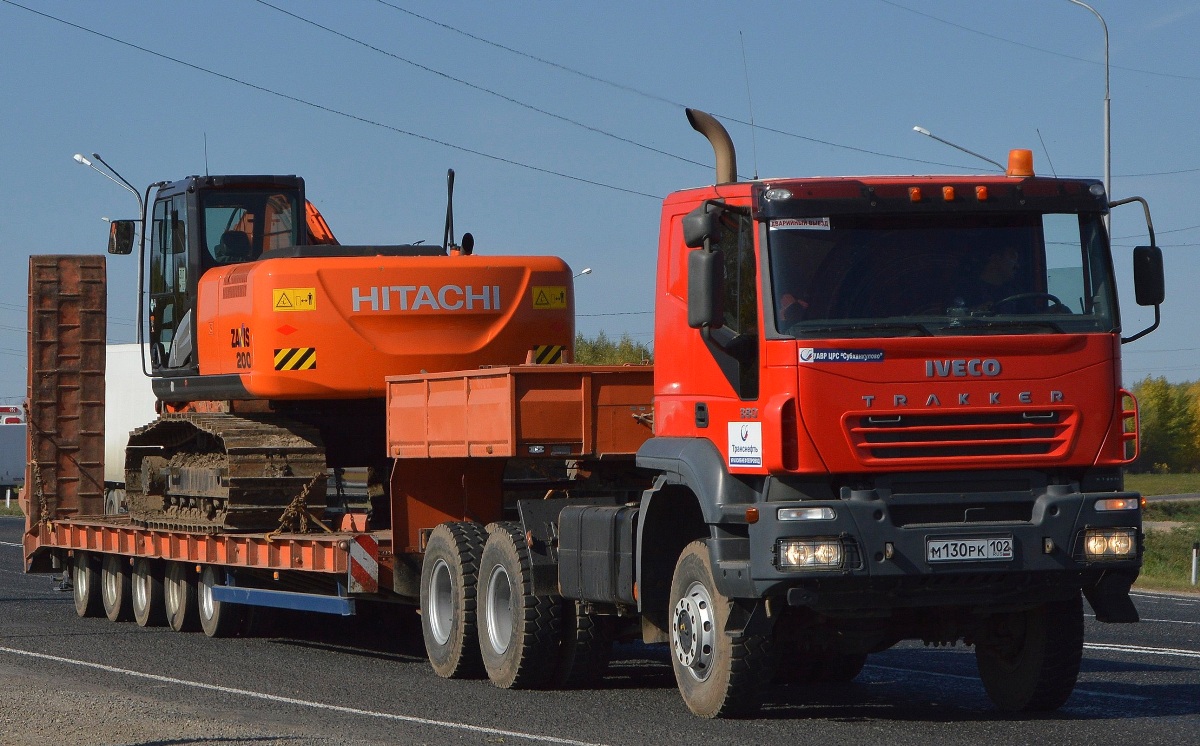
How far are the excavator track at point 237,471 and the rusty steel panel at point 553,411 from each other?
2907 mm

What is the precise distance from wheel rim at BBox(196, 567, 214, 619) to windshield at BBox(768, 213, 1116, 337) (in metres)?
9.13

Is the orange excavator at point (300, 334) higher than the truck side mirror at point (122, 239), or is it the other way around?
the truck side mirror at point (122, 239)

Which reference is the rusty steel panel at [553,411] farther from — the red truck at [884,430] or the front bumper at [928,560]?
the front bumper at [928,560]

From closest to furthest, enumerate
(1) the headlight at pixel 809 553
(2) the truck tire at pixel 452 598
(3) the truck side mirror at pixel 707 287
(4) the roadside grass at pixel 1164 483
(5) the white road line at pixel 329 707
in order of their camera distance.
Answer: (1) the headlight at pixel 809 553 < (3) the truck side mirror at pixel 707 287 < (5) the white road line at pixel 329 707 < (2) the truck tire at pixel 452 598 < (4) the roadside grass at pixel 1164 483

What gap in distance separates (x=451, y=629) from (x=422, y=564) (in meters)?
0.89

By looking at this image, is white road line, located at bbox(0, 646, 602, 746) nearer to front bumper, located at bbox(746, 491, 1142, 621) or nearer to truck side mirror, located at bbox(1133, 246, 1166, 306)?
front bumper, located at bbox(746, 491, 1142, 621)

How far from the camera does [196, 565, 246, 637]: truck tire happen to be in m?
17.5

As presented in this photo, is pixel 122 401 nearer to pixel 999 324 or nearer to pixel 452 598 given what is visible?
pixel 452 598

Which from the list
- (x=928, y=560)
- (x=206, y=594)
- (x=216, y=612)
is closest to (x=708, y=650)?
(x=928, y=560)

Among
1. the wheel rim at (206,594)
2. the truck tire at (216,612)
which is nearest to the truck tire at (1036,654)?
the truck tire at (216,612)

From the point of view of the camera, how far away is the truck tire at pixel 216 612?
1748 centimetres

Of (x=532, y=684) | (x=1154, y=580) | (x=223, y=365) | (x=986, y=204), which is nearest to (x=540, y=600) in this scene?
(x=532, y=684)

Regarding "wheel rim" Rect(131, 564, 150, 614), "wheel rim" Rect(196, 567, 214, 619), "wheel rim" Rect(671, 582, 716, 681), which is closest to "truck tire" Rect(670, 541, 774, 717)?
"wheel rim" Rect(671, 582, 716, 681)

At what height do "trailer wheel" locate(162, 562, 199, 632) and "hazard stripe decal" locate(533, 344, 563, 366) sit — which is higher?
"hazard stripe decal" locate(533, 344, 563, 366)
